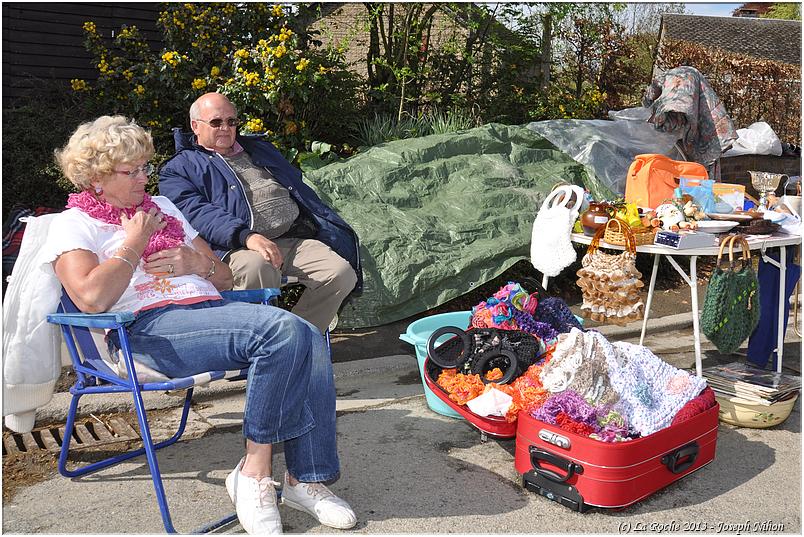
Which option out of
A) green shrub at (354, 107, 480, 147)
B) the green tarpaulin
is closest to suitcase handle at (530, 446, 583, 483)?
the green tarpaulin

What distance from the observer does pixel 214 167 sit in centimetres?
384

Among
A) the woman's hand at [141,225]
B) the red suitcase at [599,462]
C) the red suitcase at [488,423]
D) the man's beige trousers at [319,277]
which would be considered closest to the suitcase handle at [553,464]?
the red suitcase at [599,462]

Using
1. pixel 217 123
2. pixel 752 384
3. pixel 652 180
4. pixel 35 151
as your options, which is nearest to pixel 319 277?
pixel 217 123

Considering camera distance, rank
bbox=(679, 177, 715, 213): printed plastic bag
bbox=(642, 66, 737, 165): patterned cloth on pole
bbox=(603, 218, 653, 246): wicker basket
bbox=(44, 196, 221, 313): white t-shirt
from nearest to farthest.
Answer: bbox=(44, 196, 221, 313): white t-shirt, bbox=(603, 218, 653, 246): wicker basket, bbox=(679, 177, 715, 213): printed plastic bag, bbox=(642, 66, 737, 165): patterned cloth on pole

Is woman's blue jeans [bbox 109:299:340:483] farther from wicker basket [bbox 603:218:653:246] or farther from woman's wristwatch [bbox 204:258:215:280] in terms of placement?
wicker basket [bbox 603:218:653:246]

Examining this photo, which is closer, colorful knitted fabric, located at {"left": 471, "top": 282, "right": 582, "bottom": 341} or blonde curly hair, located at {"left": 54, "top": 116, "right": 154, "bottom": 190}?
blonde curly hair, located at {"left": 54, "top": 116, "right": 154, "bottom": 190}

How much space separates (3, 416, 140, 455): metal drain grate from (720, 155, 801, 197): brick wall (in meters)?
6.10

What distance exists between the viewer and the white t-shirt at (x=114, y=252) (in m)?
2.54

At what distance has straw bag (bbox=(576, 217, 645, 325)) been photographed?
3631 millimetres

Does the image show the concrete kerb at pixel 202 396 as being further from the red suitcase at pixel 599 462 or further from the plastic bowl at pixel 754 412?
the plastic bowl at pixel 754 412

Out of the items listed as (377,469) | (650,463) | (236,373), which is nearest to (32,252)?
(236,373)

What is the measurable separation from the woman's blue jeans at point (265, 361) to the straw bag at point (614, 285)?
167 cm

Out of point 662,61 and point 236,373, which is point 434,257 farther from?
point 662,61

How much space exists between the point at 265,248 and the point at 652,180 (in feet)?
8.77
